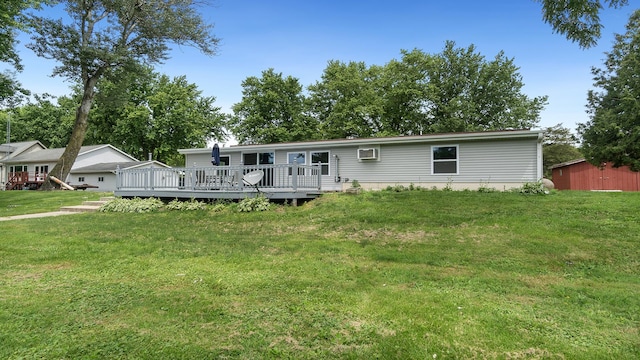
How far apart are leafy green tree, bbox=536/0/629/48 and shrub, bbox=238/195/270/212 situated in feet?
24.8

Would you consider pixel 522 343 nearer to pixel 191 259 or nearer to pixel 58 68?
pixel 191 259

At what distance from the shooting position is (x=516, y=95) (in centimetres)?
2897

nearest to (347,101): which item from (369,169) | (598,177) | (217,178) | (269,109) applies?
(269,109)

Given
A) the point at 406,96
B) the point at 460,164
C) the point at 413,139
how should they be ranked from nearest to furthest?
the point at 460,164 → the point at 413,139 → the point at 406,96

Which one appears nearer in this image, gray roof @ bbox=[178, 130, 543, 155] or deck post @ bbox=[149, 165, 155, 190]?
gray roof @ bbox=[178, 130, 543, 155]

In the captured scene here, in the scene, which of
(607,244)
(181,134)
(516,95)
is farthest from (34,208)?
(516,95)

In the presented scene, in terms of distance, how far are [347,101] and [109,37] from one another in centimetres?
1820

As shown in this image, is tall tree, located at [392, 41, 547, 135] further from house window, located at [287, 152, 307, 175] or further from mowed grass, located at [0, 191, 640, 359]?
mowed grass, located at [0, 191, 640, 359]

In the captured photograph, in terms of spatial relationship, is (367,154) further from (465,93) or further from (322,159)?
(465,93)

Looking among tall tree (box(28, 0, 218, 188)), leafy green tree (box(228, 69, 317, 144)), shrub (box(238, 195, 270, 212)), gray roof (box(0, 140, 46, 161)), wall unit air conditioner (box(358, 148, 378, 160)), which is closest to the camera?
shrub (box(238, 195, 270, 212))

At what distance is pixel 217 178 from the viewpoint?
1056cm

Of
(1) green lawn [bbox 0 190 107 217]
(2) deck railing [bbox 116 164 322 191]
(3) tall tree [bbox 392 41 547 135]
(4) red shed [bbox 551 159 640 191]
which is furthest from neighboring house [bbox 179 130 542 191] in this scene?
(4) red shed [bbox 551 159 640 191]

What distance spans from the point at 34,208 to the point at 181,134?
2607cm

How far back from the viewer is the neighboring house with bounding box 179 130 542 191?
11.5 m
